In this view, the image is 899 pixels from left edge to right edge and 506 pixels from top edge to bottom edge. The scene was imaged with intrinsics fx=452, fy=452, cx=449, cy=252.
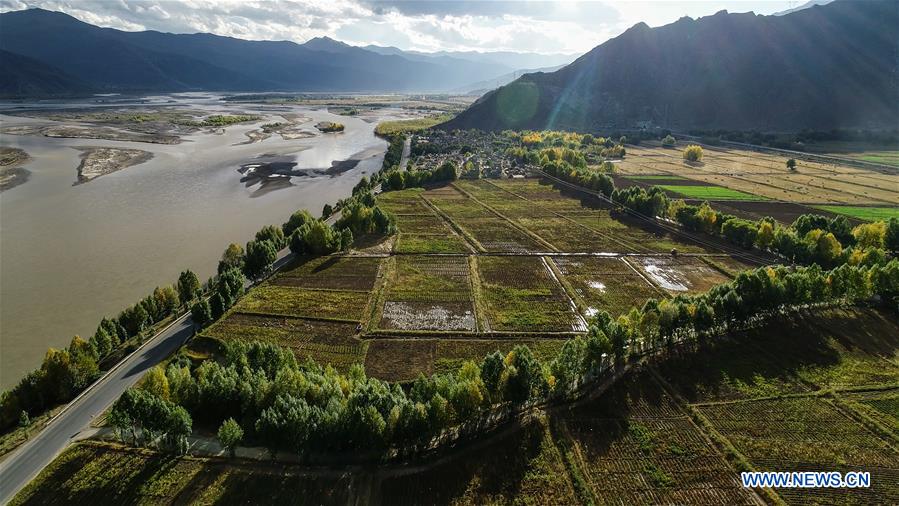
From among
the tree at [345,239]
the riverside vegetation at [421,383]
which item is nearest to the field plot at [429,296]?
the tree at [345,239]

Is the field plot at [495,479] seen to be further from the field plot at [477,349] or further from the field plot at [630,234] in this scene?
the field plot at [630,234]

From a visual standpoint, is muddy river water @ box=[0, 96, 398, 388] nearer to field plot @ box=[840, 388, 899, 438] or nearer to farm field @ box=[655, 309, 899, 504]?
farm field @ box=[655, 309, 899, 504]

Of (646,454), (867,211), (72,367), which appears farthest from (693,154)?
(72,367)

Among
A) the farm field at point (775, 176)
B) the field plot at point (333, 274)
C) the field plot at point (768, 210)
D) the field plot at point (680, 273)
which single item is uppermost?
the farm field at point (775, 176)

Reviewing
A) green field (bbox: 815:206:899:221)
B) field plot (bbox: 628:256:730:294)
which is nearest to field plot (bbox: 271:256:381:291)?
field plot (bbox: 628:256:730:294)

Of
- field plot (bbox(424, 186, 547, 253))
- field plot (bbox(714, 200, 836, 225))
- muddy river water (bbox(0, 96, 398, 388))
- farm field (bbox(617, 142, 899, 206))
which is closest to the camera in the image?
muddy river water (bbox(0, 96, 398, 388))
